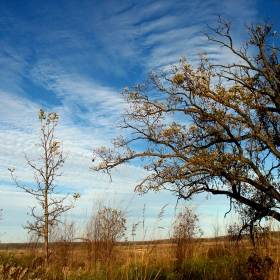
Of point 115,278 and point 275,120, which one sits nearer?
point 115,278

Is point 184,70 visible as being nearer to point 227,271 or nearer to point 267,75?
point 267,75

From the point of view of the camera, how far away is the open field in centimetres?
584

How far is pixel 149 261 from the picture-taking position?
776 cm

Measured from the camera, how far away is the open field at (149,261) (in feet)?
19.2

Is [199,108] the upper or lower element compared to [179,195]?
upper

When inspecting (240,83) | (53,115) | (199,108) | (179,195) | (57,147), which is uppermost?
(240,83)

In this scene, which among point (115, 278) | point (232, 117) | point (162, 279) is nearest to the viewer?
point (115, 278)

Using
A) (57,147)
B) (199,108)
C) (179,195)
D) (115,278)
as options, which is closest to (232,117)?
(199,108)

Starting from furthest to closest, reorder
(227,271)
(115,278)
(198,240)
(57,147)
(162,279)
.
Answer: (198,240)
(57,147)
(227,271)
(162,279)
(115,278)

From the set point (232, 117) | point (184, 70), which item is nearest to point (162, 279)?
point (232, 117)

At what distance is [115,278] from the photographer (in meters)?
6.29

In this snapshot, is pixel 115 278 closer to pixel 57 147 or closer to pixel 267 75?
pixel 57 147

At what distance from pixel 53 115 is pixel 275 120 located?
28.1 feet

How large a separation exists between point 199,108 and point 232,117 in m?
1.32
